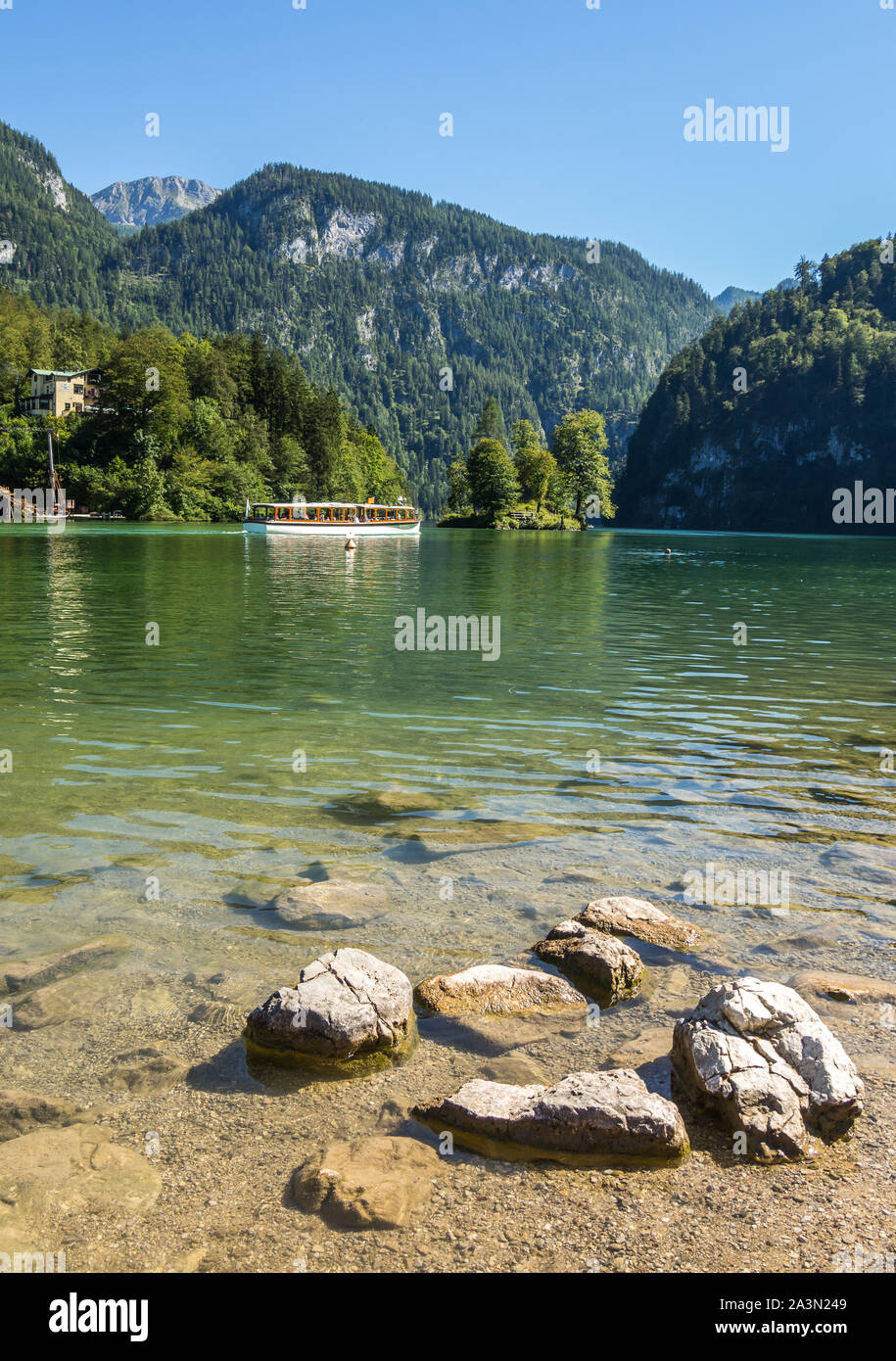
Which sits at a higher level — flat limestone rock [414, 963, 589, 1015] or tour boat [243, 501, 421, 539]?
tour boat [243, 501, 421, 539]

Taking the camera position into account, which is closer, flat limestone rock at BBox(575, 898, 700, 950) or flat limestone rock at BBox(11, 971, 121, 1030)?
flat limestone rock at BBox(11, 971, 121, 1030)

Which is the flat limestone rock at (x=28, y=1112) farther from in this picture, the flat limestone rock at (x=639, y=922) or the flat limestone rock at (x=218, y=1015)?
the flat limestone rock at (x=639, y=922)

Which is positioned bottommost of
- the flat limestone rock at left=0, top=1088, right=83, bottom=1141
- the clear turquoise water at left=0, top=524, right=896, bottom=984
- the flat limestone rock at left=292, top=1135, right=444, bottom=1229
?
the flat limestone rock at left=292, top=1135, right=444, bottom=1229

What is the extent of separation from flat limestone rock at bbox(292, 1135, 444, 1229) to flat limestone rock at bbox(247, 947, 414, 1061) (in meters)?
0.85

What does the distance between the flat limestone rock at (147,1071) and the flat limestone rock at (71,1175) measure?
0.46m

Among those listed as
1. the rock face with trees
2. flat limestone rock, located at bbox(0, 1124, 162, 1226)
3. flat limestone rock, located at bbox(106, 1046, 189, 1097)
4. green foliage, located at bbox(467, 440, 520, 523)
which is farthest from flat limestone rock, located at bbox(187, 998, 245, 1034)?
green foliage, located at bbox(467, 440, 520, 523)

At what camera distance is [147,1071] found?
5.83 metres

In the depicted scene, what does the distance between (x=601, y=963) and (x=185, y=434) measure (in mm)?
149789

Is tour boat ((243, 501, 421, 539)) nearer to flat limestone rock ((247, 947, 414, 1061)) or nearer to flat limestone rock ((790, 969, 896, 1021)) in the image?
flat limestone rock ((790, 969, 896, 1021))

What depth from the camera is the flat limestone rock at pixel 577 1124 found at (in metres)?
4.99

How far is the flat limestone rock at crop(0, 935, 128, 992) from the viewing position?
6965 mm

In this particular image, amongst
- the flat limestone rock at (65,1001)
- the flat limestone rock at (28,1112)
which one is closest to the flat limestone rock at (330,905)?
the flat limestone rock at (65,1001)

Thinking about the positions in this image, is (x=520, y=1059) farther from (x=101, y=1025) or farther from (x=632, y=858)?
(x=632, y=858)

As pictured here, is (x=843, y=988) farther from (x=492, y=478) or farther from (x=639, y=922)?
(x=492, y=478)
